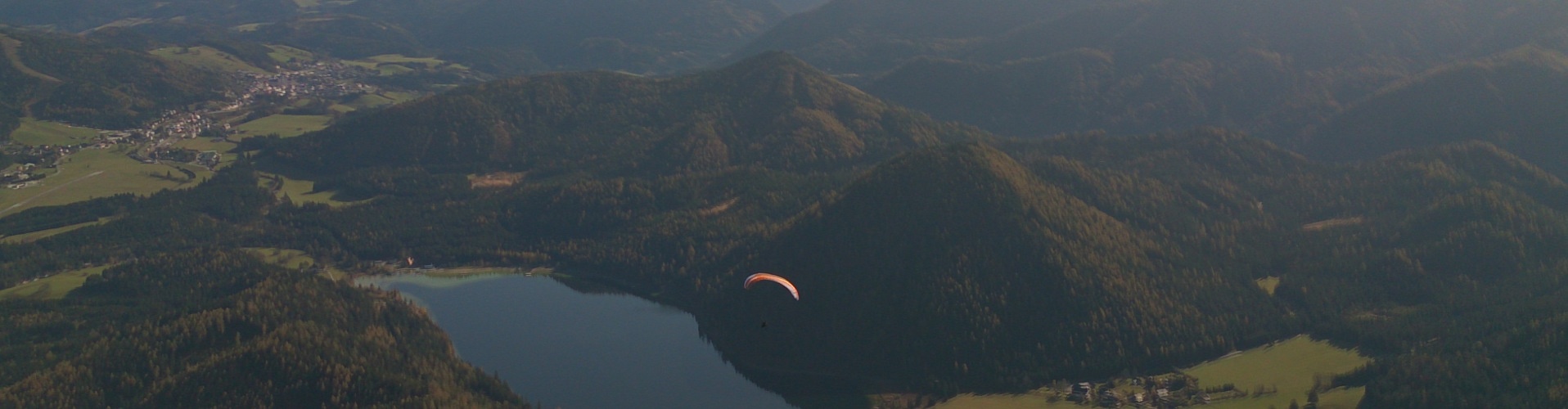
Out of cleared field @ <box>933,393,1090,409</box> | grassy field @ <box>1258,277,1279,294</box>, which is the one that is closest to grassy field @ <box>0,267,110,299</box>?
cleared field @ <box>933,393,1090,409</box>

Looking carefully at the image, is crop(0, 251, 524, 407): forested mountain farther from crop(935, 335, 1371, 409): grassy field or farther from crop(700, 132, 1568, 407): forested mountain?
crop(935, 335, 1371, 409): grassy field

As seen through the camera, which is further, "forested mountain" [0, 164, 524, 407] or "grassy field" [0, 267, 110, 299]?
"grassy field" [0, 267, 110, 299]

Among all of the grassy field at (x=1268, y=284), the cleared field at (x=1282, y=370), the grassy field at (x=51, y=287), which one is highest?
the cleared field at (x=1282, y=370)

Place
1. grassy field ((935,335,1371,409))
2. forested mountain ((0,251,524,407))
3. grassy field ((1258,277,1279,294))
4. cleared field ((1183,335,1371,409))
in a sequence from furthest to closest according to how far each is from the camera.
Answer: grassy field ((1258,277,1279,294)), cleared field ((1183,335,1371,409)), grassy field ((935,335,1371,409)), forested mountain ((0,251,524,407))

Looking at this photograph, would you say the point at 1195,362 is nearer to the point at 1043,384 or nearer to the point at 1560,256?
the point at 1043,384

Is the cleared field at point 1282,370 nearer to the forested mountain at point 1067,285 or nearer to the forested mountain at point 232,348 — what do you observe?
the forested mountain at point 1067,285

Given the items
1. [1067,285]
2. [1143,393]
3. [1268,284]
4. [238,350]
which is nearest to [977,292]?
[1067,285]

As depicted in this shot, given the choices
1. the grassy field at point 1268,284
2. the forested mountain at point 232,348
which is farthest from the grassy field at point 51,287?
the grassy field at point 1268,284
